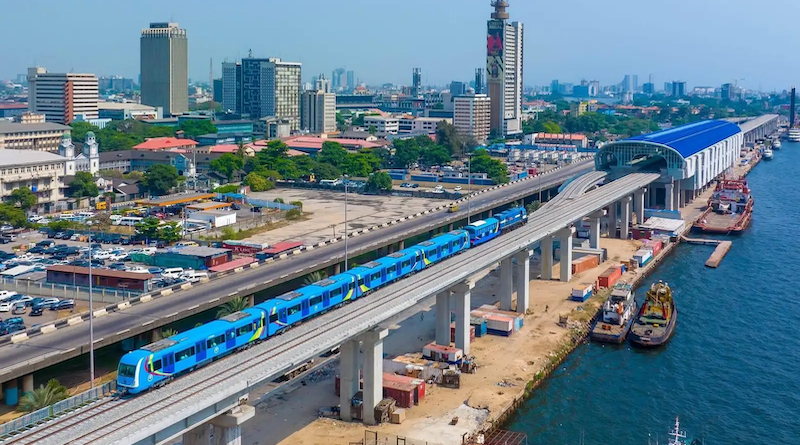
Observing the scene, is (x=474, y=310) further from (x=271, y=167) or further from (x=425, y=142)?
(x=425, y=142)

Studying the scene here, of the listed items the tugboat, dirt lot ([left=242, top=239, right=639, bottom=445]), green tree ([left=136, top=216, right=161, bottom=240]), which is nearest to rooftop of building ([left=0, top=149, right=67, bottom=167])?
green tree ([left=136, top=216, right=161, bottom=240])

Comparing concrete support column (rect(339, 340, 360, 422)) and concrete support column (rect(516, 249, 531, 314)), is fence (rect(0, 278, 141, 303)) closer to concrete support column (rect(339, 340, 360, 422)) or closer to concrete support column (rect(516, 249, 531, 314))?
concrete support column (rect(339, 340, 360, 422))

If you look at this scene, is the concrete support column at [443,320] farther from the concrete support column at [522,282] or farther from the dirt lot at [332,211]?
the dirt lot at [332,211]

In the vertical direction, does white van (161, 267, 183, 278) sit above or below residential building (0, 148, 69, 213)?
below

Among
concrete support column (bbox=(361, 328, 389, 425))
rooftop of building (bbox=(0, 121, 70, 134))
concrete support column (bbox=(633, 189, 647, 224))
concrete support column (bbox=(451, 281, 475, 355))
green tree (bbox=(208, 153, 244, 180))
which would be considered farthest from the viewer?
rooftop of building (bbox=(0, 121, 70, 134))

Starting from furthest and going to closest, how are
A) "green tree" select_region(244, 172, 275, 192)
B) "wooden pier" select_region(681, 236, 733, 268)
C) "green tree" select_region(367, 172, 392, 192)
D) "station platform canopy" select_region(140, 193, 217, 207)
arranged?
"green tree" select_region(244, 172, 275, 192) → "green tree" select_region(367, 172, 392, 192) → "station platform canopy" select_region(140, 193, 217, 207) → "wooden pier" select_region(681, 236, 733, 268)

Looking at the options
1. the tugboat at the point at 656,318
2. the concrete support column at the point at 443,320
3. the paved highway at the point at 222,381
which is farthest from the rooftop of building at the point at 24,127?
the tugboat at the point at 656,318

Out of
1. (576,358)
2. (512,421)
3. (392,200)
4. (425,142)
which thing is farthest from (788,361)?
(425,142)

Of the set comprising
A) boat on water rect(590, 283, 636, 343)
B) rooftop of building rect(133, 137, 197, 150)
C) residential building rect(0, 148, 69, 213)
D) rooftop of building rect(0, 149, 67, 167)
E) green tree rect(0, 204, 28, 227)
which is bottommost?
boat on water rect(590, 283, 636, 343)

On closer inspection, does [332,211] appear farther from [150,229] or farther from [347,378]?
[347,378]
